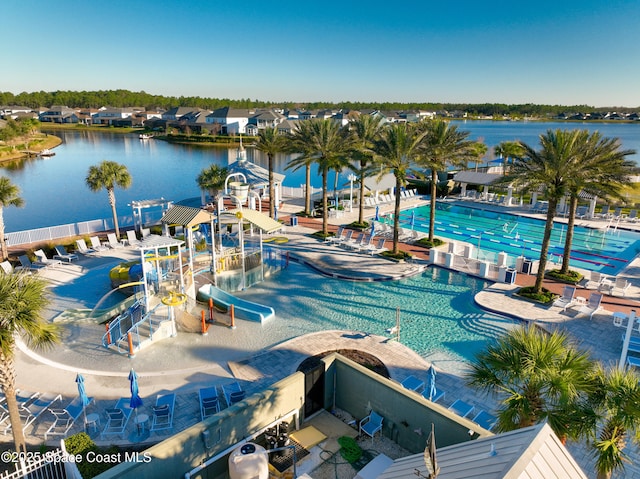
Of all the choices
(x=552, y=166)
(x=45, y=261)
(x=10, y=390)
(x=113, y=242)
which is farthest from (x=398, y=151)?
(x=45, y=261)

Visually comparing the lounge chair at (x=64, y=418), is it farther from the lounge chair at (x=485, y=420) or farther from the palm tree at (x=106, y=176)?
the palm tree at (x=106, y=176)

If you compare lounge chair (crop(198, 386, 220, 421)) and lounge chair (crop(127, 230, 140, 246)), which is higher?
lounge chair (crop(127, 230, 140, 246))

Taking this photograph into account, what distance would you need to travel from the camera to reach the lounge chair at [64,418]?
31.6 ft

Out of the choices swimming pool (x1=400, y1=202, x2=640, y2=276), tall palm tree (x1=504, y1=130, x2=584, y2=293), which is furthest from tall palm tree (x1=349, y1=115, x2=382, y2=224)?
tall palm tree (x1=504, y1=130, x2=584, y2=293)

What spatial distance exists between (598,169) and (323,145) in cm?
1351

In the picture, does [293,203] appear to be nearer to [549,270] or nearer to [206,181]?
[206,181]

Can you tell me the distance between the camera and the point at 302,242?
24172 millimetres

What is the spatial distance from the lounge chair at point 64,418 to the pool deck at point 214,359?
209 mm

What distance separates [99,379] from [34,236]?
1435 centimetres

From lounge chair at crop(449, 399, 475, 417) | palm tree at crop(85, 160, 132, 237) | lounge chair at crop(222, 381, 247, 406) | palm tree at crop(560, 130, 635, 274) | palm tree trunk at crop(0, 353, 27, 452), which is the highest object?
palm tree at crop(560, 130, 635, 274)

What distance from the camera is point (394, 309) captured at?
53.8 feet

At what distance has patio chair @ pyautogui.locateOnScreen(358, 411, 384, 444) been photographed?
31.7 feet

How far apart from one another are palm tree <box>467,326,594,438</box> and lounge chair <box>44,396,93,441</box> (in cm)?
892

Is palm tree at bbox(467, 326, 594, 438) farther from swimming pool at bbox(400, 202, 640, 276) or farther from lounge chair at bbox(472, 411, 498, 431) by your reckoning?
swimming pool at bbox(400, 202, 640, 276)
